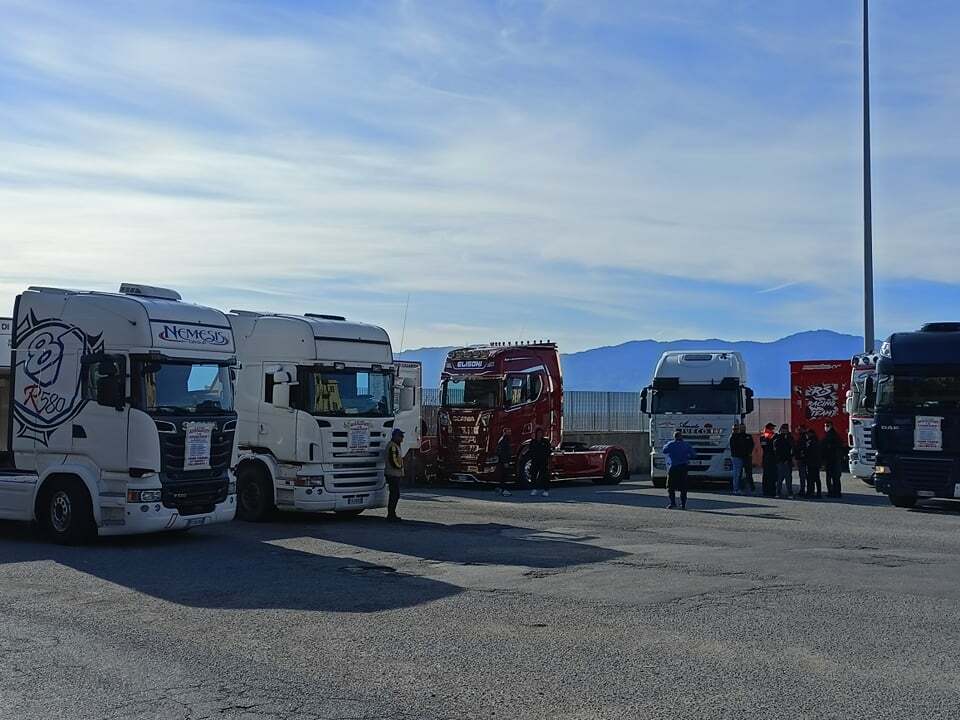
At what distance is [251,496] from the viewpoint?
18734 millimetres

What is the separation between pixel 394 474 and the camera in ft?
61.2

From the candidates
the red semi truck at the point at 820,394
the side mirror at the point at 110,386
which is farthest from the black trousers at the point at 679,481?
the red semi truck at the point at 820,394

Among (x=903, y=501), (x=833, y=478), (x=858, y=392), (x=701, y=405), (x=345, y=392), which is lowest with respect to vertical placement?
(x=903, y=501)

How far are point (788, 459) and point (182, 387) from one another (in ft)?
47.6

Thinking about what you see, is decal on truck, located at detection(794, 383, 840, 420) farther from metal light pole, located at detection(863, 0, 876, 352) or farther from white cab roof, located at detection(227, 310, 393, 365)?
white cab roof, located at detection(227, 310, 393, 365)

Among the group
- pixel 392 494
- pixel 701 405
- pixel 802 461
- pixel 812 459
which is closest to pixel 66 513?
pixel 392 494

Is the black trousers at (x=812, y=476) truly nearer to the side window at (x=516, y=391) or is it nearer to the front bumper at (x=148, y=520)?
the side window at (x=516, y=391)

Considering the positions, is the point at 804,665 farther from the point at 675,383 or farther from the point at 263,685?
the point at 675,383

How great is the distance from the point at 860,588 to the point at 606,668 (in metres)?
4.50

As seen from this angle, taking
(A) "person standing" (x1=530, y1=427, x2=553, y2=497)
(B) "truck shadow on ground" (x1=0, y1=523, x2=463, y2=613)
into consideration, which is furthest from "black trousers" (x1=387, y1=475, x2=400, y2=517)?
(A) "person standing" (x1=530, y1=427, x2=553, y2=497)

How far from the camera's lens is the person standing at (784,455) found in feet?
81.6

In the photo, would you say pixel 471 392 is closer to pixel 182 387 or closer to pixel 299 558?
pixel 182 387

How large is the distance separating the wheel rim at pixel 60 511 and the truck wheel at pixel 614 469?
16.5 meters

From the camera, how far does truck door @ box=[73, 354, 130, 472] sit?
14766 mm
